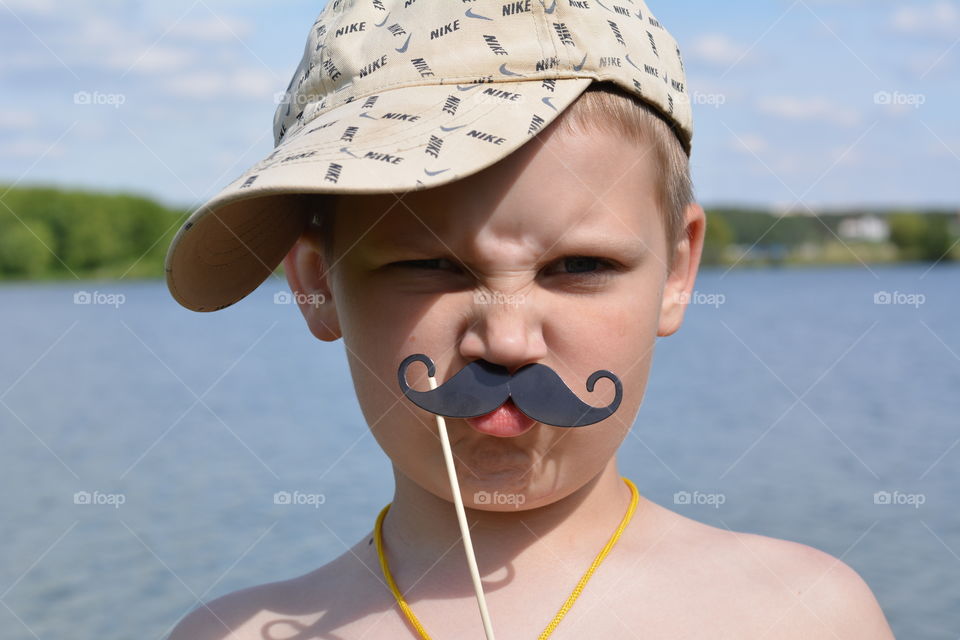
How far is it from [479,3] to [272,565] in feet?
8.90

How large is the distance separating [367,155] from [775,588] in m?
0.72

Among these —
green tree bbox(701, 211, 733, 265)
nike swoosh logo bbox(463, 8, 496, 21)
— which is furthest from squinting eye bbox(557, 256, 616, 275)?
green tree bbox(701, 211, 733, 265)

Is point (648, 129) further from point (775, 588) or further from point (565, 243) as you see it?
point (775, 588)

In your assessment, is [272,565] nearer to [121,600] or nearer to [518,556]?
[121,600]

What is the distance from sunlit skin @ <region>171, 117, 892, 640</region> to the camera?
0.99 m

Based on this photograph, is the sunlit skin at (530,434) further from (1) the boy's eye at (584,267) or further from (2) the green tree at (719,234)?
(2) the green tree at (719,234)

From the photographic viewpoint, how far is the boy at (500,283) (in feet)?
3.21

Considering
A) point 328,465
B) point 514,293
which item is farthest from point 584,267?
point 328,465

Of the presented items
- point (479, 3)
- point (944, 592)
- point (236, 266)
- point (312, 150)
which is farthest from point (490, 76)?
point (944, 592)

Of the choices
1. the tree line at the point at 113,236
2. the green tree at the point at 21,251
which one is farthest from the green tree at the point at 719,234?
the green tree at the point at 21,251

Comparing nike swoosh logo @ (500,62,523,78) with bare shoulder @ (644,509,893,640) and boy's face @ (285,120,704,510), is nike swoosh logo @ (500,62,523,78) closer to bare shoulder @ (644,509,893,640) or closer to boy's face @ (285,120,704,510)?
boy's face @ (285,120,704,510)

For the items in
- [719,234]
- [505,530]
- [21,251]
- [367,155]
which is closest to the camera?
[367,155]

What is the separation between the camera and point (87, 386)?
7.01 m

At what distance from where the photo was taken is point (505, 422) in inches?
39.4
